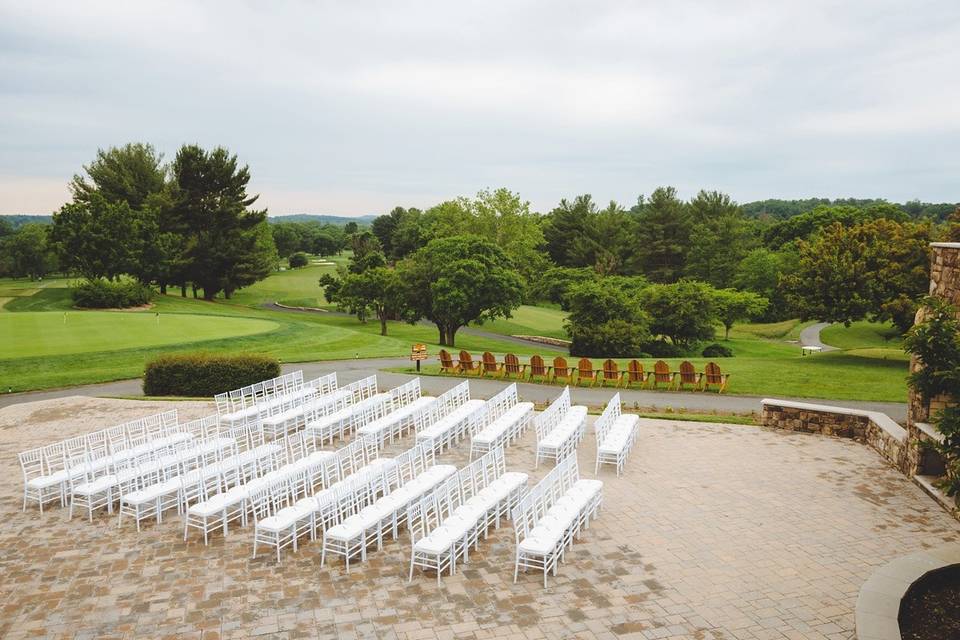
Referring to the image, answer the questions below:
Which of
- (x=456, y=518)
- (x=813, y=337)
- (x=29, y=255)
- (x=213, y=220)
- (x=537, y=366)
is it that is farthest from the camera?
(x=29, y=255)

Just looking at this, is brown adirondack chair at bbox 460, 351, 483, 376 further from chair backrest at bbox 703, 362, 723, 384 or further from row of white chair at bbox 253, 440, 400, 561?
row of white chair at bbox 253, 440, 400, 561

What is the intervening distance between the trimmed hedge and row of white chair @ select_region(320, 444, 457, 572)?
1150 centimetres

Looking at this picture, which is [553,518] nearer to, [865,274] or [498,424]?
[498,424]

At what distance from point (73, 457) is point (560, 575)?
31.5 ft

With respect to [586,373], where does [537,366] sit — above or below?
above

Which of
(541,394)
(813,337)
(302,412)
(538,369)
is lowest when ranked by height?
(813,337)

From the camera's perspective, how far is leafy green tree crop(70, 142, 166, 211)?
63.3 m

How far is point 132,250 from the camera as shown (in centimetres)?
4678

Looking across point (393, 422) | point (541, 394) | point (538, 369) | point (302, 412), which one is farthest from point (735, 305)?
point (302, 412)

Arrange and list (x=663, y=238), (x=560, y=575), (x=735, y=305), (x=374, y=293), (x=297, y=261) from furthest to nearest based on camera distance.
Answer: (x=297, y=261)
(x=663, y=238)
(x=374, y=293)
(x=735, y=305)
(x=560, y=575)

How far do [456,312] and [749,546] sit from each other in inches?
1210

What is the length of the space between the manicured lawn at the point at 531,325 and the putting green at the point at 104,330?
20.5 metres

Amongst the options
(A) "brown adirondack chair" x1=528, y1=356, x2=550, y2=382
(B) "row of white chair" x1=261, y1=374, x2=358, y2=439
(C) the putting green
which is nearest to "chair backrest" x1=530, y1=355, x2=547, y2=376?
(A) "brown adirondack chair" x1=528, y1=356, x2=550, y2=382

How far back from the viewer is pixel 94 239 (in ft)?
→ 148
